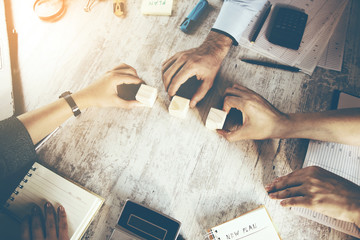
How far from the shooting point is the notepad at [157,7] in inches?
43.9

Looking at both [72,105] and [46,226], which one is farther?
[72,105]

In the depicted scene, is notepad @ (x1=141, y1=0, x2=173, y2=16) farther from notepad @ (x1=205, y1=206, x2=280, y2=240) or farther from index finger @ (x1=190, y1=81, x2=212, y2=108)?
notepad @ (x1=205, y1=206, x2=280, y2=240)

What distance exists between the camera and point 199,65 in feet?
3.02

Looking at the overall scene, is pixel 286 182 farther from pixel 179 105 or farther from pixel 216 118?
pixel 179 105

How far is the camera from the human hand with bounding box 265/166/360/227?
69 centimetres

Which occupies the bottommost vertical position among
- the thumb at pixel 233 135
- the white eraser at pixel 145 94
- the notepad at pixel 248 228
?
the notepad at pixel 248 228

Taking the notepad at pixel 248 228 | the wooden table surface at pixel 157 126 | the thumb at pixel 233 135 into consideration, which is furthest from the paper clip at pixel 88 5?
the notepad at pixel 248 228

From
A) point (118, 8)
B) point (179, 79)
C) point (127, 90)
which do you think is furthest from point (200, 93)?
point (118, 8)

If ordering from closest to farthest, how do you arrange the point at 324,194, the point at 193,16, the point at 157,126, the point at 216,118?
1. the point at 324,194
2. the point at 216,118
3. the point at 157,126
4. the point at 193,16

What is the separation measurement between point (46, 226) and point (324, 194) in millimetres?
1018

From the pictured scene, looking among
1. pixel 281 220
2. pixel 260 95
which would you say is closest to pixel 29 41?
pixel 260 95

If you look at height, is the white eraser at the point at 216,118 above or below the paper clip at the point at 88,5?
below

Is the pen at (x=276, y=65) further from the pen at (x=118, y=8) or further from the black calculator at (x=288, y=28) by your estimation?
the pen at (x=118, y=8)

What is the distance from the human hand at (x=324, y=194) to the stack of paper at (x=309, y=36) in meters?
0.48
